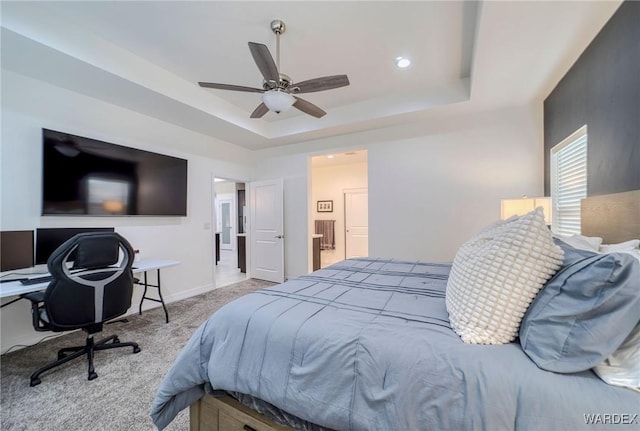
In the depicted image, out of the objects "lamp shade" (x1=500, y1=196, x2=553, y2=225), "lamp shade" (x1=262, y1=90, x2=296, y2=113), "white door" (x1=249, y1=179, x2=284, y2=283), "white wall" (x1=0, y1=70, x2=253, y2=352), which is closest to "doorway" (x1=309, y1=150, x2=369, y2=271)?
"white door" (x1=249, y1=179, x2=284, y2=283)

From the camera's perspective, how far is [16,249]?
2.29 metres

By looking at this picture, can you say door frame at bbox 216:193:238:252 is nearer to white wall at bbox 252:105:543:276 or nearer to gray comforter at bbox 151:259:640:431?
white wall at bbox 252:105:543:276

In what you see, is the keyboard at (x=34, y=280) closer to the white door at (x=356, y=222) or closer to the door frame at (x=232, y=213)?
the white door at (x=356, y=222)

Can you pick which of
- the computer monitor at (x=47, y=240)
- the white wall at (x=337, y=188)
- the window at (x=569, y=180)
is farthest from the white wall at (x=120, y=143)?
the window at (x=569, y=180)

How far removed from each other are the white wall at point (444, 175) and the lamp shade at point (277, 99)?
90.2 inches

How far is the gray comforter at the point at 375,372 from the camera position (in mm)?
765

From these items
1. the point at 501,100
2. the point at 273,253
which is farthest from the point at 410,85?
the point at 273,253

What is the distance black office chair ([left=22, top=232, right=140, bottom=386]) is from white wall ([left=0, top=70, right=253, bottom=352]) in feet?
3.18

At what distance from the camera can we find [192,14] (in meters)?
2.14

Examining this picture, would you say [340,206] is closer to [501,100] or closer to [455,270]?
[501,100]

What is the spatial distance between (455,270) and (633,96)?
5.56ft

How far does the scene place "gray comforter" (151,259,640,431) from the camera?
0.77 metres

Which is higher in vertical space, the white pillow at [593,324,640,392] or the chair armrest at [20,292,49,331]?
the white pillow at [593,324,640,392]

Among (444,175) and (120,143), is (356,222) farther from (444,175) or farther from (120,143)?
(120,143)
